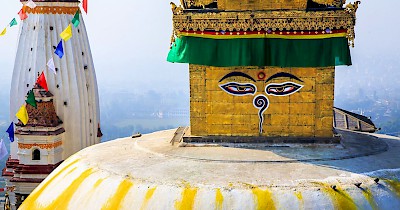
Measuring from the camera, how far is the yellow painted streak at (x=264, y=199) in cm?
800

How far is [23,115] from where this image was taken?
2262 centimetres

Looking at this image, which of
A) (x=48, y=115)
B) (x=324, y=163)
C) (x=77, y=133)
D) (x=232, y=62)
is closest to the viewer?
(x=324, y=163)

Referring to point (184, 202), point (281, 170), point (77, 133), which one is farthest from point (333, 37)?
point (77, 133)

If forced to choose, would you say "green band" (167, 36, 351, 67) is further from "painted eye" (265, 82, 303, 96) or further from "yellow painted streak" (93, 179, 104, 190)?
"yellow painted streak" (93, 179, 104, 190)

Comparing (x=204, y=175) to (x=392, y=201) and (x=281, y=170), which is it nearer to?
(x=281, y=170)

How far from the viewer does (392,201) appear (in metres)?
8.48

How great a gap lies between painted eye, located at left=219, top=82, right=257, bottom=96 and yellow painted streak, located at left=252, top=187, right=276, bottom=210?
2981 millimetres

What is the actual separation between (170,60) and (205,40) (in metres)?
0.90

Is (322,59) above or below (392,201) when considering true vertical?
above

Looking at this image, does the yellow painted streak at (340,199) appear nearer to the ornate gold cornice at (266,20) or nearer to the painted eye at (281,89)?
the painted eye at (281,89)

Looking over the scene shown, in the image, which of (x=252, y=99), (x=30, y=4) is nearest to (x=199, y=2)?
(x=252, y=99)

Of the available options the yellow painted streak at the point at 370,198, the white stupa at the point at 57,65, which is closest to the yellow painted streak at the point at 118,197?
the yellow painted streak at the point at 370,198

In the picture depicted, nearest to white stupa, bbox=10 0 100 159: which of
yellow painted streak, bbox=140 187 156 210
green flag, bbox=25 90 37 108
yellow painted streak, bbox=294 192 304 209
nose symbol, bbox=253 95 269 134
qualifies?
green flag, bbox=25 90 37 108

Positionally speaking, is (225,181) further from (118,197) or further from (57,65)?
(57,65)
